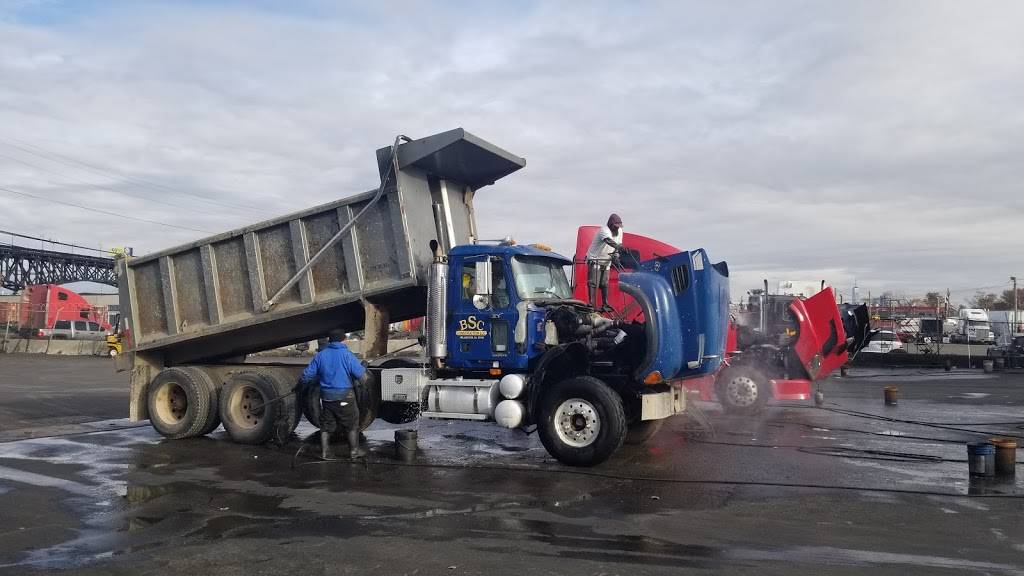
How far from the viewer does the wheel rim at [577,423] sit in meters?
8.62

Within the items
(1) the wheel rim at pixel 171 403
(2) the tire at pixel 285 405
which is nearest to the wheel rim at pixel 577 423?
(2) the tire at pixel 285 405

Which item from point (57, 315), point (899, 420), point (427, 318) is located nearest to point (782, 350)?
point (899, 420)

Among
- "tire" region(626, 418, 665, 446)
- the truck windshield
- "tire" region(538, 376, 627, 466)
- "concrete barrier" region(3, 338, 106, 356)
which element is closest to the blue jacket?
the truck windshield

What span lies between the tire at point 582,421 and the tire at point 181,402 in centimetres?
524

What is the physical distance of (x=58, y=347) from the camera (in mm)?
35562

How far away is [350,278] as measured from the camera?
10375mm

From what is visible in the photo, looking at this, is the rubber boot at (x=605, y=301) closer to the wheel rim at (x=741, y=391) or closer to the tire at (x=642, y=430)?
the tire at (x=642, y=430)

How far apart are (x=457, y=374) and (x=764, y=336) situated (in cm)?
789

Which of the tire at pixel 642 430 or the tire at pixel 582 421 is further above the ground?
the tire at pixel 582 421

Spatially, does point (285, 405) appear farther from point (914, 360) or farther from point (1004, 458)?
point (914, 360)

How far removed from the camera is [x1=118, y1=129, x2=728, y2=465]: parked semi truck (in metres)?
8.76

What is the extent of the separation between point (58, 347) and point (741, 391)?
33045mm

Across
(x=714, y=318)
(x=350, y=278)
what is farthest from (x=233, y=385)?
(x=714, y=318)

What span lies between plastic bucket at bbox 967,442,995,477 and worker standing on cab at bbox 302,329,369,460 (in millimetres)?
6746
